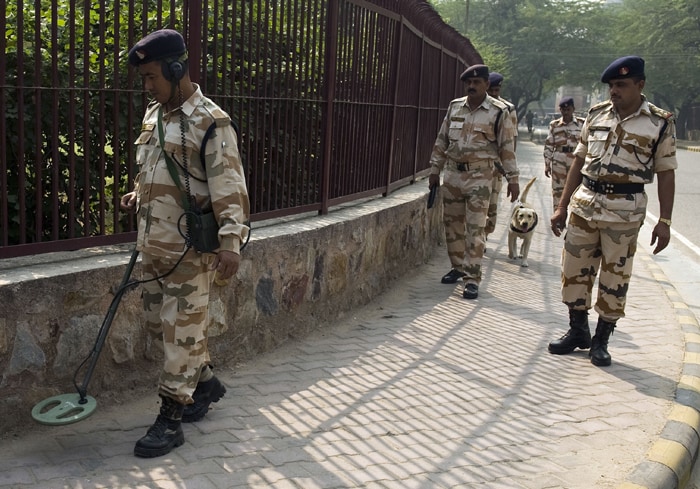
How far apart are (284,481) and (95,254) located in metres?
1.68

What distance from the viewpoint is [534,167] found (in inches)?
1046

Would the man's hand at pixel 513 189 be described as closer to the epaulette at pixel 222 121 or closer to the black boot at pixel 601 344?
the black boot at pixel 601 344

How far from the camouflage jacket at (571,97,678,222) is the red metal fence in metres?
2.03

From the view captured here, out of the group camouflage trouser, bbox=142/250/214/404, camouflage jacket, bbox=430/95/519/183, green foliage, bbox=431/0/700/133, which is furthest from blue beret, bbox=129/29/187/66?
green foliage, bbox=431/0/700/133

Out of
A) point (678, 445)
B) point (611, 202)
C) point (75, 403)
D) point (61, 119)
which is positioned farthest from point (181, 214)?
point (611, 202)

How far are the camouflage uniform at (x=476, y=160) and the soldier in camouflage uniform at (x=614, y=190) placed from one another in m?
1.77

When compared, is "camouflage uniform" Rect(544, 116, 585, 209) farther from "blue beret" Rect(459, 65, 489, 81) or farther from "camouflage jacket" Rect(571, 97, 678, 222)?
"camouflage jacket" Rect(571, 97, 678, 222)

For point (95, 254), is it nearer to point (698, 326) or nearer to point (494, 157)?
point (494, 157)

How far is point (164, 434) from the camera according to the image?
366 cm

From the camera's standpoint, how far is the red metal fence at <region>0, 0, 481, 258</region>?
13.4 feet

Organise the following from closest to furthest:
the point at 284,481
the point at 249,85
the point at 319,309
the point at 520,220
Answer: the point at 284,481
the point at 249,85
the point at 319,309
the point at 520,220

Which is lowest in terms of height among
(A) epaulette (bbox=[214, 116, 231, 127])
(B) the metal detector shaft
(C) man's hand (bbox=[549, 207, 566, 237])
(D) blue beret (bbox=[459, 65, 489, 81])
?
(B) the metal detector shaft

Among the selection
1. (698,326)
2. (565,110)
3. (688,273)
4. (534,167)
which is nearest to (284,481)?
(698,326)

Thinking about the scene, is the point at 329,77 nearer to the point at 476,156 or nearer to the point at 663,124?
the point at 476,156
